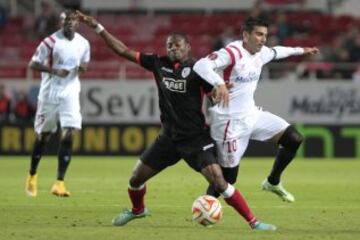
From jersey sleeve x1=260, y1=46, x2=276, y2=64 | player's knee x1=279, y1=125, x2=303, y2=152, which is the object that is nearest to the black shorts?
jersey sleeve x1=260, y1=46, x2=276, y2=64

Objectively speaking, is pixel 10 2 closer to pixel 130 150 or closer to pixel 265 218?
pixel 130 150

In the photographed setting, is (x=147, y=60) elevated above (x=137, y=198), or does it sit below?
above

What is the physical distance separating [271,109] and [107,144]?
420cm

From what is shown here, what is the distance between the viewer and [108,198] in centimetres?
1280

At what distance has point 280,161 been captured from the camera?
11.3 m

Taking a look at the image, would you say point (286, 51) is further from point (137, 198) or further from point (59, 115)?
point (59, 115)

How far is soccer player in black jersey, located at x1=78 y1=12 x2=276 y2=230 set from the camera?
914 cm

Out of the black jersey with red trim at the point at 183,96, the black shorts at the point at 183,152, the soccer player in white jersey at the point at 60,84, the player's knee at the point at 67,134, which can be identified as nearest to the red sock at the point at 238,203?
the black shorts at the point at 183,152

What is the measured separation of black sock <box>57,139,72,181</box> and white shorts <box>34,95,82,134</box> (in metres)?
0.26

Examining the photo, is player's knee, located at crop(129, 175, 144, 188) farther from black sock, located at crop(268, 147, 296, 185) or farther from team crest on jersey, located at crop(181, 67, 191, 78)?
black sock, located at crop(268, 147, 296, 185)

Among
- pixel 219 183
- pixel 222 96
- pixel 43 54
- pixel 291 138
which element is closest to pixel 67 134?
pixel 43 54

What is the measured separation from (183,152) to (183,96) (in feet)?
1.69

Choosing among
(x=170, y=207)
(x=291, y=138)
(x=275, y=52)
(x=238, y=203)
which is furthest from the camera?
(x=170, y=207)

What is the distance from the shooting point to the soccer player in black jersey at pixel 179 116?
360 inches
